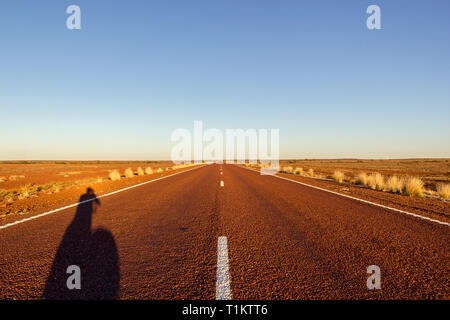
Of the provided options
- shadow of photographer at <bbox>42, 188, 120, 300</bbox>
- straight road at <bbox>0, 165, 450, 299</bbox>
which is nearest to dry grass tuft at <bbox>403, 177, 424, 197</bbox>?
straight road at <bbox>0, 165, 450, 299</bbox>

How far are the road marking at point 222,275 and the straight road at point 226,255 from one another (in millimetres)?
11

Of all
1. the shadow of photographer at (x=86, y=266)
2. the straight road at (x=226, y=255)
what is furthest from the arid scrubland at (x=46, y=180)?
the shadow of photographer at (x=86, y=266)

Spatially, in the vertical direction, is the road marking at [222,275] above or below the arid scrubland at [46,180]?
above

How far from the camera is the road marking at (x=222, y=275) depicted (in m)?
2.05

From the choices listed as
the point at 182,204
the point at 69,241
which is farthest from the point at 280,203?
the point at 69,241

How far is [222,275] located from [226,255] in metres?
0.54

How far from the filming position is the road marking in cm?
205

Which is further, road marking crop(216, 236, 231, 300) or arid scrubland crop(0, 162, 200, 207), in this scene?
arid scrubland crop(0, 162, 200, 207)

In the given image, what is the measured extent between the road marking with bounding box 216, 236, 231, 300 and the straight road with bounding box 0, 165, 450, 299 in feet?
0.04

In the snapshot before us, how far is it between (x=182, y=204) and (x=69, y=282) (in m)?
4.06

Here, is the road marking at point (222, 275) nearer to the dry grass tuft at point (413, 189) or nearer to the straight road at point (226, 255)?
the straight road at point (226, 255)

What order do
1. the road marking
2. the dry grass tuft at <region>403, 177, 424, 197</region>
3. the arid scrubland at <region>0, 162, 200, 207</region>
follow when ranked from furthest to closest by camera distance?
the arid scrubland at <region>0, 162, 200, 207</region> < the dry grass tuft at <region>403, 177, 424, 197</region> < the road marking

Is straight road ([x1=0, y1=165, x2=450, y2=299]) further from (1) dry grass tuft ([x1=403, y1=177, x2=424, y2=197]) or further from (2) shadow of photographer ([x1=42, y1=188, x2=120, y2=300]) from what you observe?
(1) dry grass tuft ([x1=403, y1=177, x2=424, y2=197])
